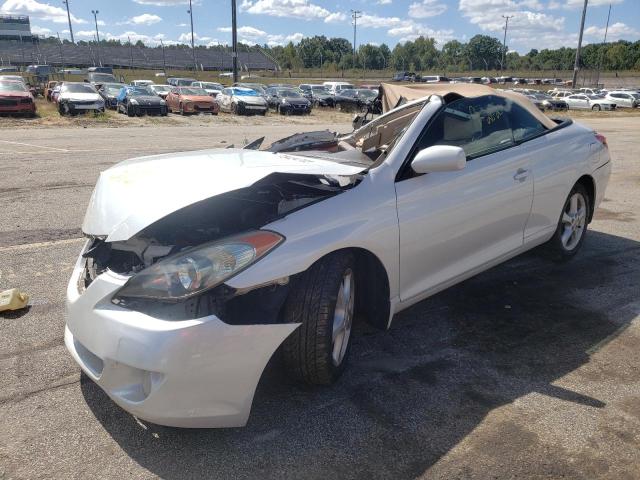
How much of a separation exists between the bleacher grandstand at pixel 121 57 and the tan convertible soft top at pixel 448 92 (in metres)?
90.3

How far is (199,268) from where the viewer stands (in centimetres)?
257

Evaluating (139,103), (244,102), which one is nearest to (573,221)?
(139,103)

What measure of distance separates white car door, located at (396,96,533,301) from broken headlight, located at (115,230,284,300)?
98 centimetres

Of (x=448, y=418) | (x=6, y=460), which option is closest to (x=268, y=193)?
(x=448, y=418)

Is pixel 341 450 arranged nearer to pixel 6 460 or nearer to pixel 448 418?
pixel 448 418

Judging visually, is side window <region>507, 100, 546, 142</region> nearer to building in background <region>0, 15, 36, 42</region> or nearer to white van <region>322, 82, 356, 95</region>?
white van <region>322, 82, 356, 95</region>

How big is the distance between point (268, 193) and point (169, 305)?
0.89 m

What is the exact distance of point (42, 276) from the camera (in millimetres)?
4762

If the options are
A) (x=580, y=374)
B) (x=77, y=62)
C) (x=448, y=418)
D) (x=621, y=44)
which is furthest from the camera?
(x=621, y=44)

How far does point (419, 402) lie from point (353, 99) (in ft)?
105

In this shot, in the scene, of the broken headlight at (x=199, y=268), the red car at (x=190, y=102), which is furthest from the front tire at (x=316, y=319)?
the red car at (x=190, y=102)

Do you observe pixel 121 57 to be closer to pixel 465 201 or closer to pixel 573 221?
pixel 573 221

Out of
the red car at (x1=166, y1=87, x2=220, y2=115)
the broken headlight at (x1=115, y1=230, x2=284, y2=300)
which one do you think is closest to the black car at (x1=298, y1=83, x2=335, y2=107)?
the red car at (x1=166, y1=87, x2=220, y2=115)

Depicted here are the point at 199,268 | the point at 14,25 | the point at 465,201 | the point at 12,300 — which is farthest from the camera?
the point at 14,25
